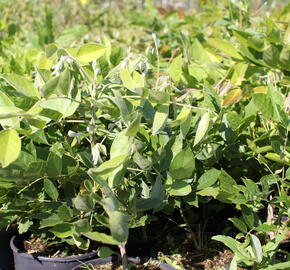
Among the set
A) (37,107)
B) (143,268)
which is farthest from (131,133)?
(143,268)

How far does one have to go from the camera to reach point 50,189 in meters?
1.12

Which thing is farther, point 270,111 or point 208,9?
point 208,9

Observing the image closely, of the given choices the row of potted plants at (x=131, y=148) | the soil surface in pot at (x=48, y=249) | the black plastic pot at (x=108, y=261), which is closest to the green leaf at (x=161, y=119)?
the row of potted plants at (x=131, y=148)

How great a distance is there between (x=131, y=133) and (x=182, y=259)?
0.61 m

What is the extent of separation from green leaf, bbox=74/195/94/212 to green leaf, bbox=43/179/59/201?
0.68ft

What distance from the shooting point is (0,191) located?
1143mm

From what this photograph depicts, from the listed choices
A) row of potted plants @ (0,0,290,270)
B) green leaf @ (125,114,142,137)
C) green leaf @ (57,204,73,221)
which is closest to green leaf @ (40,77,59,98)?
row of potted plants @ (0,0,290,270)

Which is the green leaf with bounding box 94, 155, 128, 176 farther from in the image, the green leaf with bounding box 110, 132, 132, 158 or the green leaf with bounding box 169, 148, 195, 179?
the green leaf with bounding box 169, 148, 195, 179

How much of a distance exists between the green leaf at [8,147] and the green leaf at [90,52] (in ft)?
0.90

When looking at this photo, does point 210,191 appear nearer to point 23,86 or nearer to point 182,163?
point 182,163

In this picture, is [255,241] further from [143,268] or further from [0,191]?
[0,191]

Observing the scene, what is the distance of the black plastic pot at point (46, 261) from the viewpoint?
52.9 inches

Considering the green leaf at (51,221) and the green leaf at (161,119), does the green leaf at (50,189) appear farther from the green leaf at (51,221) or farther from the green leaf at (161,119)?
the green leaf at (161,119)

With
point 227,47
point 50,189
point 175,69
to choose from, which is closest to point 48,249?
point 50,189
